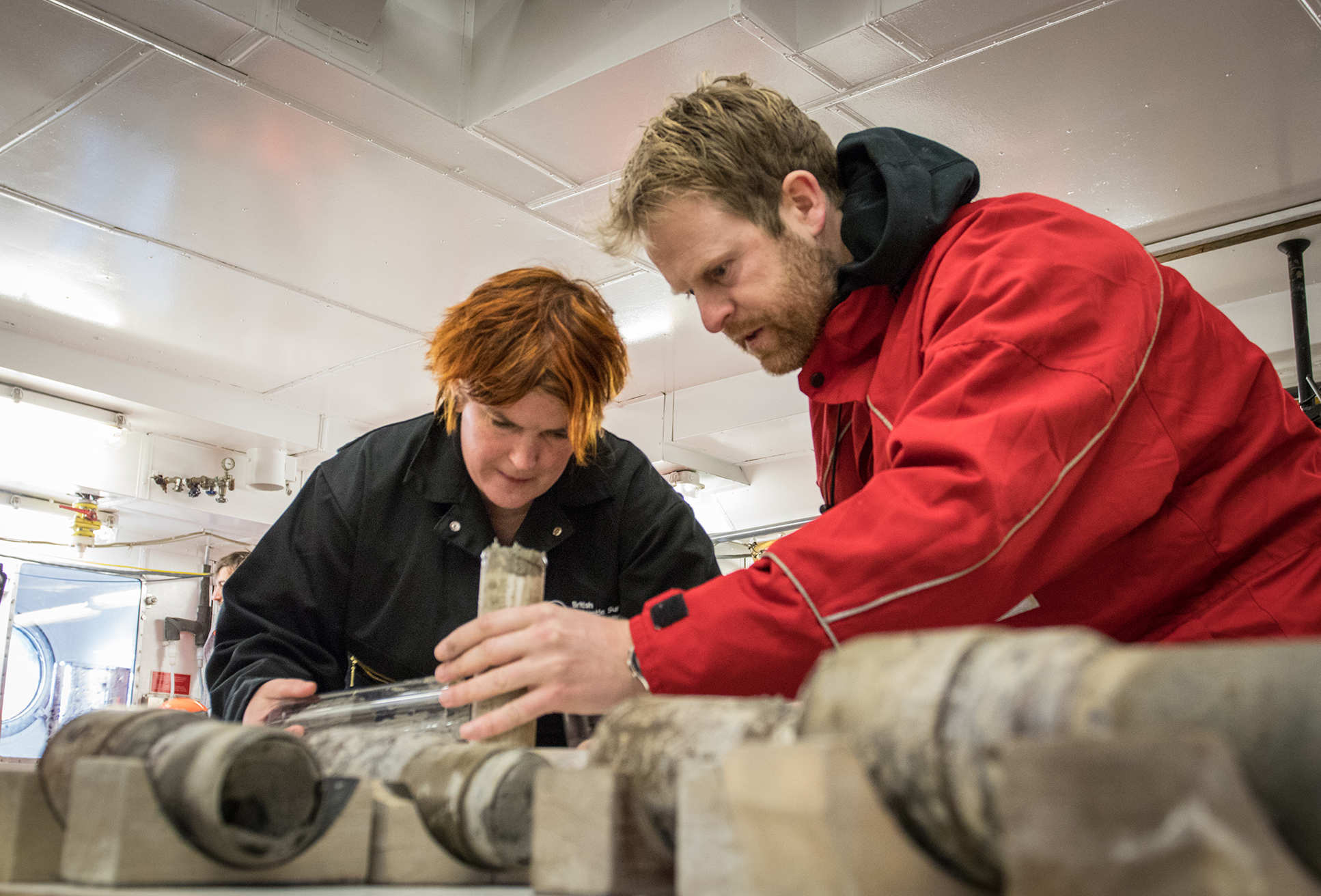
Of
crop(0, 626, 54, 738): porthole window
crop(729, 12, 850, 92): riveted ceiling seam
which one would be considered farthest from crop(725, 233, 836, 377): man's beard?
crop(0, 626, 54, 738): porthole window

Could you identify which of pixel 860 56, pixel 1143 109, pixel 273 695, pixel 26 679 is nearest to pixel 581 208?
pixel 860 56

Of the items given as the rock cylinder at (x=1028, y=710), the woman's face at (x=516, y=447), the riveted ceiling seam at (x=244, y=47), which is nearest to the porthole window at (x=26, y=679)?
the riveted ceiling seam at (x=244, y=47)

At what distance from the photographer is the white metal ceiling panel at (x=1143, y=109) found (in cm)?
305

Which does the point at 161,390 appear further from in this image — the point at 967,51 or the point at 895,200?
the point at 895,200

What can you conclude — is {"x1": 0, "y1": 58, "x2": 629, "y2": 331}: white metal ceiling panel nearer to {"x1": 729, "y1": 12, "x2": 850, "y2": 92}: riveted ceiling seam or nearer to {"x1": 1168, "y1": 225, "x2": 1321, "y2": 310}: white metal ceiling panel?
{"x1": 729, "y1": 12, "x2": 850, "y2": 92}: riveted ceiling seam

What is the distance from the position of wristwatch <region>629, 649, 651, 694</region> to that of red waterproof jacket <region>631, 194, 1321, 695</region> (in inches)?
0.6

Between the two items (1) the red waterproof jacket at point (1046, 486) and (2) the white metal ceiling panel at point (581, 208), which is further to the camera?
(2) the white metal ceiling panel at point (581, 208)

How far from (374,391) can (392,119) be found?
2.97 meters

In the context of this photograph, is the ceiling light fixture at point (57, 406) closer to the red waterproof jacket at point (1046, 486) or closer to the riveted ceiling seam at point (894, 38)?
the riveted ceiling seam at point (894, 38)

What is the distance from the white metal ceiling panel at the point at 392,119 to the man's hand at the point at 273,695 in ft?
7.27

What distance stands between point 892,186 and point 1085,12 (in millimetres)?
1945

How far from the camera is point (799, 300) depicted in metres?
1.63

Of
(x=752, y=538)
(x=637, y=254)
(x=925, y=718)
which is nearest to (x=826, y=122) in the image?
(x=637, y=254)

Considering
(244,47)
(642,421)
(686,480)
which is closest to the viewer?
(244,47)
